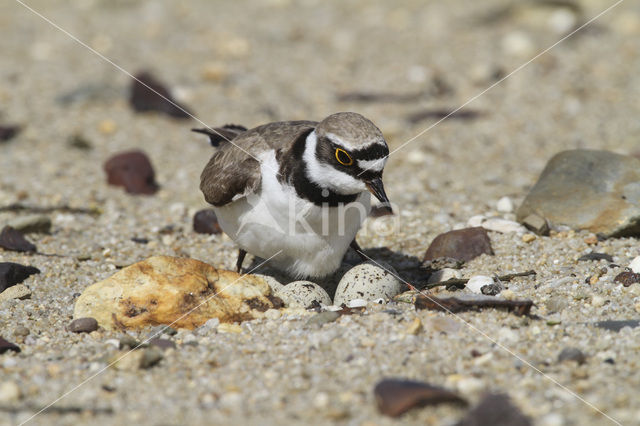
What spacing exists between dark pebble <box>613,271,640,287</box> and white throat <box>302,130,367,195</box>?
1.73 meters

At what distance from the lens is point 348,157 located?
179 inches

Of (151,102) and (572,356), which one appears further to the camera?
(151,102)

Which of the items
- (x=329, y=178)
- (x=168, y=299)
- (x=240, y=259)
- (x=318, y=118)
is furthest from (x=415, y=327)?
(x=318, y=118)

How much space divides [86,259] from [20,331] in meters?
1.30

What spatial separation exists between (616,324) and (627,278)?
65cm

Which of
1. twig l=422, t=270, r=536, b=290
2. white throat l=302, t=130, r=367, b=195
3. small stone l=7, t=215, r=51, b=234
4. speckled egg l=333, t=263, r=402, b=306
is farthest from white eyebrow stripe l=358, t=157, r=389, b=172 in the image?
small stone l=7, t=215, r=51, b=234

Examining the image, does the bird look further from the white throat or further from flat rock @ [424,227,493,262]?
flat rock @ [424,227,493,262]

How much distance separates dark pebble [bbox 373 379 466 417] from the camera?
11.1 feet

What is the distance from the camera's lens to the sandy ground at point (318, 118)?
12.2 feet

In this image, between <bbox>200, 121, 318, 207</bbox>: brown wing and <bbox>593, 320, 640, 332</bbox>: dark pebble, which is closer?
<bbox>593, 320, 640, 332</bbox>: dark pebble

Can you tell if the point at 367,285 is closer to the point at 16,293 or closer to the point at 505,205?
the point at 505,205

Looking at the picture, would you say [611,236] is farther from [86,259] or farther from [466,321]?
[86,259]

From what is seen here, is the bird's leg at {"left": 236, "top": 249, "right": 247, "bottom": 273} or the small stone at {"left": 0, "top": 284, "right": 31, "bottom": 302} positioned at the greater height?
the small stone at {"left": 0, "top": 284, "right": 31, "bottom": 302}

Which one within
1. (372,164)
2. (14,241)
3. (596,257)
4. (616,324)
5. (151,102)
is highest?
(151,102)
